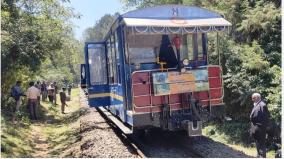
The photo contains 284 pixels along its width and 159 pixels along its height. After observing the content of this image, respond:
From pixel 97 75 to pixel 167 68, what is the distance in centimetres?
467

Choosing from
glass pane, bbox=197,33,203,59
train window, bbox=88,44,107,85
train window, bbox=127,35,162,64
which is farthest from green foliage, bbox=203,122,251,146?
train window, bbox=127,35,162,64

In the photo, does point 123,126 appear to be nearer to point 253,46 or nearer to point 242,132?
point 242,132

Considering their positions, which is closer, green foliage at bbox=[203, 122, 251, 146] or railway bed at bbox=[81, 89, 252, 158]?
railway bed at bbox=[81, 89, 252, 158]

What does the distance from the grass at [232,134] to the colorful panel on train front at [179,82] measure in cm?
353

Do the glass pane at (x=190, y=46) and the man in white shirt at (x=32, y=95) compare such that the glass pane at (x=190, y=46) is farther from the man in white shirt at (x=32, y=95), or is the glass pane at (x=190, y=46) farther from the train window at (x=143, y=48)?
the man in white shirt at (x=32, y=95)

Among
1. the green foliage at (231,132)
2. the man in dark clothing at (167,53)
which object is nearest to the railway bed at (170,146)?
the man in dark clothing at (167,53)

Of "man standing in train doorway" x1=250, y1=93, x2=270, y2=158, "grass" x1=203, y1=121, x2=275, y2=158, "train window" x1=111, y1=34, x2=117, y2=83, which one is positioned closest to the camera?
"man standing in train doorway" x1=250, y1=93, x2=270, y2=158

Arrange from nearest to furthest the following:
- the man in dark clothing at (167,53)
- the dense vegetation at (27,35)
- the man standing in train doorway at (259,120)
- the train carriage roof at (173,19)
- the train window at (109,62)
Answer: the man standing in train doorway at (259,120)
the train carriage roof at (173,19)
the man in dark clothing at (167,53)
the train window at (109,62)
the dense vegetation at (27,35)

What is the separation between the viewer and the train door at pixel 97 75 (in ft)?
49.2

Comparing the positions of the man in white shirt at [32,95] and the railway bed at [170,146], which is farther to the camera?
the man in white shirt at [32,95]

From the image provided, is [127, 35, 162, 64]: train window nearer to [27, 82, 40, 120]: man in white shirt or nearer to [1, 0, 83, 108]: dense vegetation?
[1, 0, 83, 108]: dense vegetation

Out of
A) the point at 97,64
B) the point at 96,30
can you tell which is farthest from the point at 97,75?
the point at 96,30

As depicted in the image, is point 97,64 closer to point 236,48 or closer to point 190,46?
point 190,46

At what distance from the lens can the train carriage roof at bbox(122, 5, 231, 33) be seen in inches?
427
